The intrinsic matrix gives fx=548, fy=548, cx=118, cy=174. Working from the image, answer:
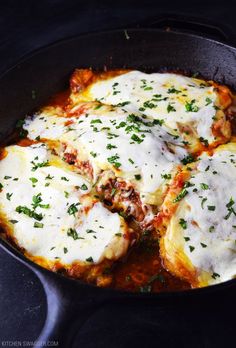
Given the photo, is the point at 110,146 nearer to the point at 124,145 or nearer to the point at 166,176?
the point at 124,145

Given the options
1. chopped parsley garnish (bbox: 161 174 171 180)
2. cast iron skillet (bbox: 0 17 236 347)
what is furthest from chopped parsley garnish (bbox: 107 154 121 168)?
cast iron skillet (bbox: 0 17 236 347)

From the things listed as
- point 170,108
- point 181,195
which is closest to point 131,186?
point 181,195

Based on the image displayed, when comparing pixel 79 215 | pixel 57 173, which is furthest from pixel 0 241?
pixel 57 173

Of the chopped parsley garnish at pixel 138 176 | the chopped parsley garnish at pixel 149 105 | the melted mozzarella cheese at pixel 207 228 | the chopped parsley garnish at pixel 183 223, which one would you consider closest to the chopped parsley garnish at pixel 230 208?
the melted mozzarella cheese at pixel 207 228

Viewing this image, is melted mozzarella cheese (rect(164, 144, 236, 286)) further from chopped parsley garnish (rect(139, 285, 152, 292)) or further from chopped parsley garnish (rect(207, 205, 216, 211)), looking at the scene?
chopped parsley garnish (rect(139, 285, 152, 292))

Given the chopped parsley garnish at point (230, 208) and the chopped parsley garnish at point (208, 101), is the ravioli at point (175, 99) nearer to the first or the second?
the chopped parsley garnish at point (208, 101)

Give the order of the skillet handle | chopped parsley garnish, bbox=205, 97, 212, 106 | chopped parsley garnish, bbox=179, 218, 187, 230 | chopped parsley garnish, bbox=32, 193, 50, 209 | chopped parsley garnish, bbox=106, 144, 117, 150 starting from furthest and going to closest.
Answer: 1. the skillet handle
2. chopped parsley garnish, bbox=205, 97, 212, 106
3. chopped parsley garnish, bbox=106, 144, 117, 150
4. chopped parsley garnish, bbox=32, 193, 50, 209
5. chopped parsley garnish, bbox=179, 218, 187, 230
